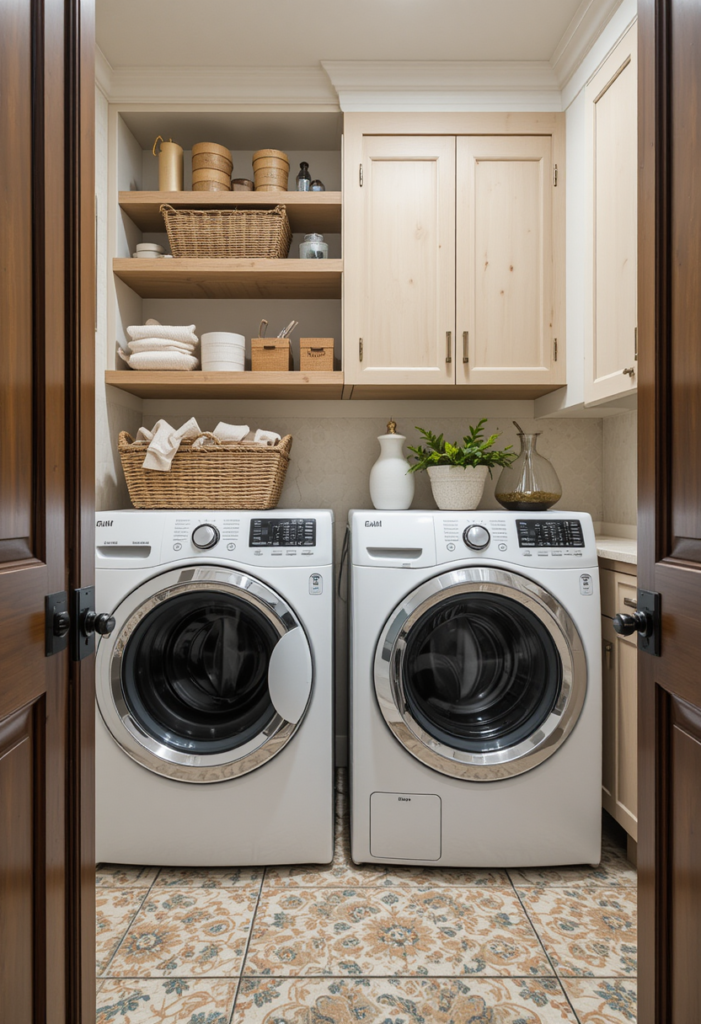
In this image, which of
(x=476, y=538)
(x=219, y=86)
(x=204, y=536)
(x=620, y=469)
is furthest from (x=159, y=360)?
(x=620, y=469)

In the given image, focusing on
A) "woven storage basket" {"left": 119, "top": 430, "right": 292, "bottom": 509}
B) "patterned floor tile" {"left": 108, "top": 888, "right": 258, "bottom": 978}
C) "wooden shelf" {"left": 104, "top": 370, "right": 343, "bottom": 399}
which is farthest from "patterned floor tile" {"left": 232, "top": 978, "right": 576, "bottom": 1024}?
"wooden shelf" {"left": 104, "top": 370, "right": 343, "bottom": 399}

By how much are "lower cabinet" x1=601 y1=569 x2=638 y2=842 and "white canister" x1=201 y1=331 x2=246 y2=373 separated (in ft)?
4.58

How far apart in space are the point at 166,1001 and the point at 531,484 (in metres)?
1.68

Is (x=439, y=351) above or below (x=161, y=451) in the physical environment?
above

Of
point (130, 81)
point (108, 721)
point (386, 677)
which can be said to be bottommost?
point (108, 721)

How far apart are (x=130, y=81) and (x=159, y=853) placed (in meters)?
2.44

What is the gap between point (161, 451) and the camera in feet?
6.32

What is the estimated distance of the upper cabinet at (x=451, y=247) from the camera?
2100mm

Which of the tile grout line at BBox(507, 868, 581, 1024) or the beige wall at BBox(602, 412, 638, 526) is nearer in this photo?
the tile grout line at BBox(507, 868, 581, 1024)

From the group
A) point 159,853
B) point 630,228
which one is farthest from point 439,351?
point 159,853

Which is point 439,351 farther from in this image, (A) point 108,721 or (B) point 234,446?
(A) point 108,721

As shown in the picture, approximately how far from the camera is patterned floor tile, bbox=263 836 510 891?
5.71 ft

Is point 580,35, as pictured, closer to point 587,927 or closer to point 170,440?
point 170,440

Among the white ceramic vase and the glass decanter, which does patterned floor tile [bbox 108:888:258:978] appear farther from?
the glass decanter
